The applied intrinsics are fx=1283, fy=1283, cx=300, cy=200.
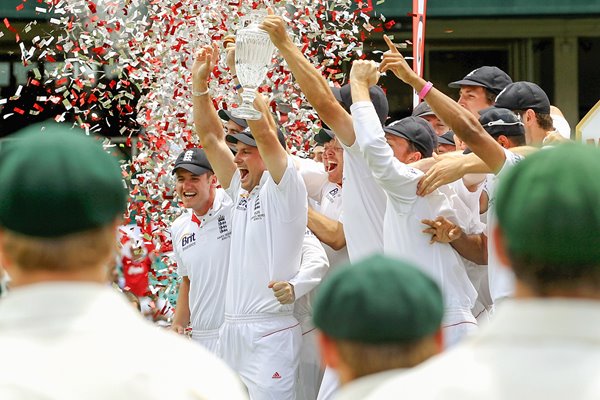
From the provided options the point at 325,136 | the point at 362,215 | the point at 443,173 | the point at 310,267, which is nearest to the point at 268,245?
the point at 310,267

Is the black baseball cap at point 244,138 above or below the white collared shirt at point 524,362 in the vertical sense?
below

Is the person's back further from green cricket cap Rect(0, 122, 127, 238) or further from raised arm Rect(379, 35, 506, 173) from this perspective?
raised arm Rect(379, 35, 506, 173)

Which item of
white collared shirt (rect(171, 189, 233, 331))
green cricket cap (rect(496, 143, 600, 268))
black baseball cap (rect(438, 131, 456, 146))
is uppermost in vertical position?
green cricket cap (rect(496, 143, 600, 268))

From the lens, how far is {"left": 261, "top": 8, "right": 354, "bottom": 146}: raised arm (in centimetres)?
634

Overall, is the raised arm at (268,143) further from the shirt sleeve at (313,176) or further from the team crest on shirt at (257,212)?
the shirt sleeve at (313,176)

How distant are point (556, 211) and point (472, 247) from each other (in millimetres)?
4268

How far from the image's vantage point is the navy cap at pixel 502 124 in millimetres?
6328

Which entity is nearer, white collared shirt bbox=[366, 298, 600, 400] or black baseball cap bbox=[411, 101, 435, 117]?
white collared shirt bbox=[366, 298, 600, 400]

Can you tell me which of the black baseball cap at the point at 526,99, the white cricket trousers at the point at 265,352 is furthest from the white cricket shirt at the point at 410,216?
the white cricket trousers at the point at 265,352

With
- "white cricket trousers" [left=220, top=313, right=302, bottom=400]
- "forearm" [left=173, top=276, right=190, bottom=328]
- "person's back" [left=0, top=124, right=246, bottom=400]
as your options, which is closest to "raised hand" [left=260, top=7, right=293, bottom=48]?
"white cricket trousers" [left=220, top=313, right=302, bottom=400]

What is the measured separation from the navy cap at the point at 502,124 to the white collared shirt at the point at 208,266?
1.92m

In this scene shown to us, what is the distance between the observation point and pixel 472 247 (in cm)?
630

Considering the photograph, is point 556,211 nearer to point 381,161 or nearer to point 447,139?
point 381,161

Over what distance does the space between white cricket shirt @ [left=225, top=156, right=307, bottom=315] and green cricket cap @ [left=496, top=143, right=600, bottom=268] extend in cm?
483
